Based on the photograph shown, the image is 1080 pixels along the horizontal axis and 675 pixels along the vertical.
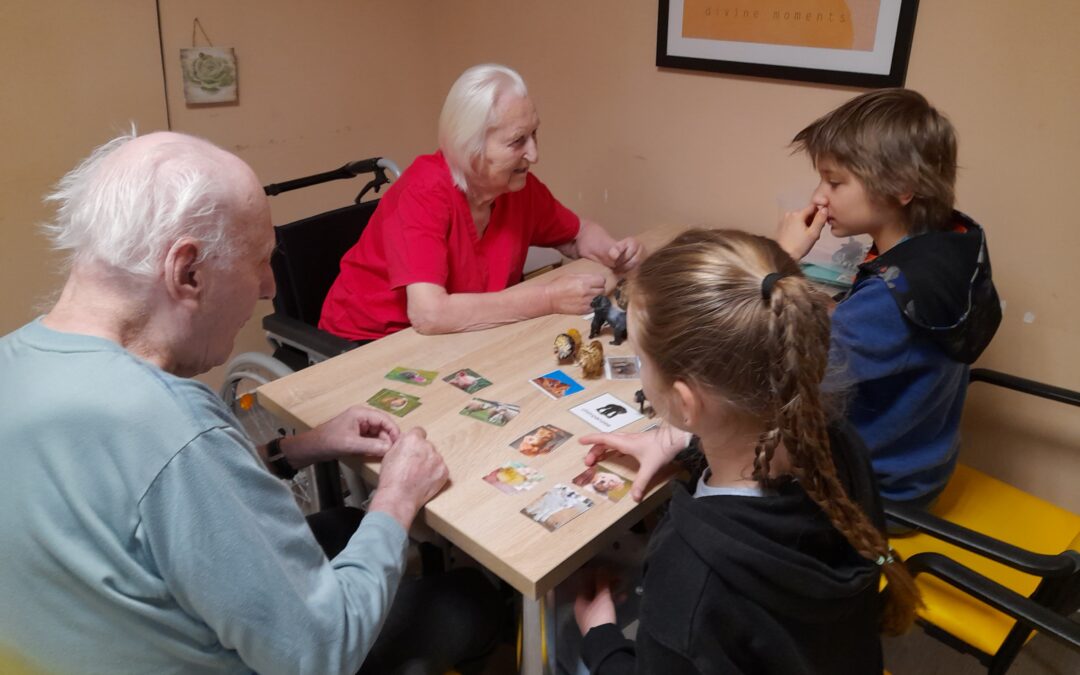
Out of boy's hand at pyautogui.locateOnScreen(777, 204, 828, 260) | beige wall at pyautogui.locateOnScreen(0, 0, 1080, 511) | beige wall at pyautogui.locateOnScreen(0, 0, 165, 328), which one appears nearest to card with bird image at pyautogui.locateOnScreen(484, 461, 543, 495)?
boy's hand at pyautogui.locateOnScreen(777, 204, 828, 260)

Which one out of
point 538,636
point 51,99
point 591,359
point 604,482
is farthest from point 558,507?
point 51,99

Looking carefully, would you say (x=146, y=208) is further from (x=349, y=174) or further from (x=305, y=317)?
(x=349, y=174)

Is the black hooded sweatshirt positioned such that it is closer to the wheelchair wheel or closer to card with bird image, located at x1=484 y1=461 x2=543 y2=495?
card with bird image, located at x1=484 y1=461 x2=543 y2=495

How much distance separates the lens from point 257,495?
34.9 inches

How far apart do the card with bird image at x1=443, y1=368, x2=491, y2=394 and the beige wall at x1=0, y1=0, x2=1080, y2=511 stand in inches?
50.2

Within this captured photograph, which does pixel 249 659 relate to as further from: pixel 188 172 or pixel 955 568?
pixel 955 568

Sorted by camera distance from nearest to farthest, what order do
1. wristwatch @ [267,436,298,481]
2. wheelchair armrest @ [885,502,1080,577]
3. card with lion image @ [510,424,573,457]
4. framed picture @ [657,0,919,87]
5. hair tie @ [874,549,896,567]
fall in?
hair tie @ [874,549,896,567], wheelchair armrest @ [885,502,1080,577], card with lion image @ [510,424,573,457], wristwatch @ [267,436,298,481], framed picture @ [657,0,919,87]

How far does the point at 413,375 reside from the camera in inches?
60.8

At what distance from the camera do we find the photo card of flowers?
97.4 inches

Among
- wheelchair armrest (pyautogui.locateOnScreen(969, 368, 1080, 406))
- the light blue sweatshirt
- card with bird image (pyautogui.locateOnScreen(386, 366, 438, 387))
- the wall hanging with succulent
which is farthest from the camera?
the wall hanging with succulent

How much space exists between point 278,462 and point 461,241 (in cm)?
76

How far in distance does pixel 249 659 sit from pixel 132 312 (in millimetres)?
439

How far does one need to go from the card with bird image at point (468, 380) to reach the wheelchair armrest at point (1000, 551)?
0.82m

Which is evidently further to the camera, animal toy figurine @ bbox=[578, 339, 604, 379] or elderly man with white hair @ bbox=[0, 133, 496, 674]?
animal toy figurine @ bbox=[578, 339, 604, 379]
